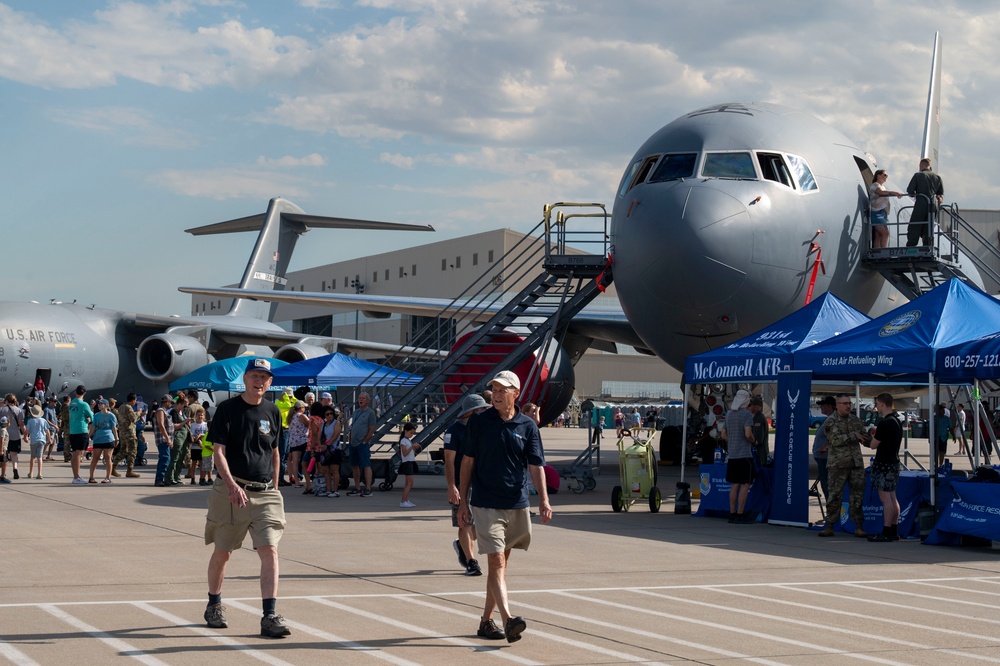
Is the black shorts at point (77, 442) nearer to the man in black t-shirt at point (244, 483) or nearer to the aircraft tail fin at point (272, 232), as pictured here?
the man in black t-shirt at point (244, 483)

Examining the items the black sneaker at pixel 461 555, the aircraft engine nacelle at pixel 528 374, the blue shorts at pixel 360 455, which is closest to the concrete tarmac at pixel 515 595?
the black sneaker at pixel 461 555

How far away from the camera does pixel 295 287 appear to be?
314ft

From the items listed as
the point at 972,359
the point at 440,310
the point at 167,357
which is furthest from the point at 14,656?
the point at 167,357

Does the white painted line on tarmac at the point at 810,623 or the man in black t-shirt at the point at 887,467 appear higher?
the man in black t-shirt at the point at 887,467

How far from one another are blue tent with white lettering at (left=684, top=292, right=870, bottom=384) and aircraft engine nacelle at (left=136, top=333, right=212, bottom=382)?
20.7 metres

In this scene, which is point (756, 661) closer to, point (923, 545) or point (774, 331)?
point (923, 545)

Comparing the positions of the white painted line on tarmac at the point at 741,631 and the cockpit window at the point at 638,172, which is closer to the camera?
the white painted line on tarmac at the point at 741,631

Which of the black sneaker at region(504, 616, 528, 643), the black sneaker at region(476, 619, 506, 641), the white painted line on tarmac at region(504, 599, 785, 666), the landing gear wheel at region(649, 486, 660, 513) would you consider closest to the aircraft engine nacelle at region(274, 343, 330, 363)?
the landing gear wheel at region(649, 486, 660, 513)

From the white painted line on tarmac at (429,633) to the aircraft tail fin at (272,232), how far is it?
30514 millimetres

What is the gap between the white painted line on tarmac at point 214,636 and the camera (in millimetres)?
5750

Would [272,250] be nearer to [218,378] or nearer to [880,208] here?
[218,378]

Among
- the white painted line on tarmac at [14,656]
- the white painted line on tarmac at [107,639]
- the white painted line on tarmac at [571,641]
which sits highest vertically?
the white painted line on tarmac at [571,641]

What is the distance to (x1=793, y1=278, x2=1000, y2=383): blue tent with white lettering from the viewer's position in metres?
11.9

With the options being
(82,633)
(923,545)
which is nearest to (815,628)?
(82,633)
